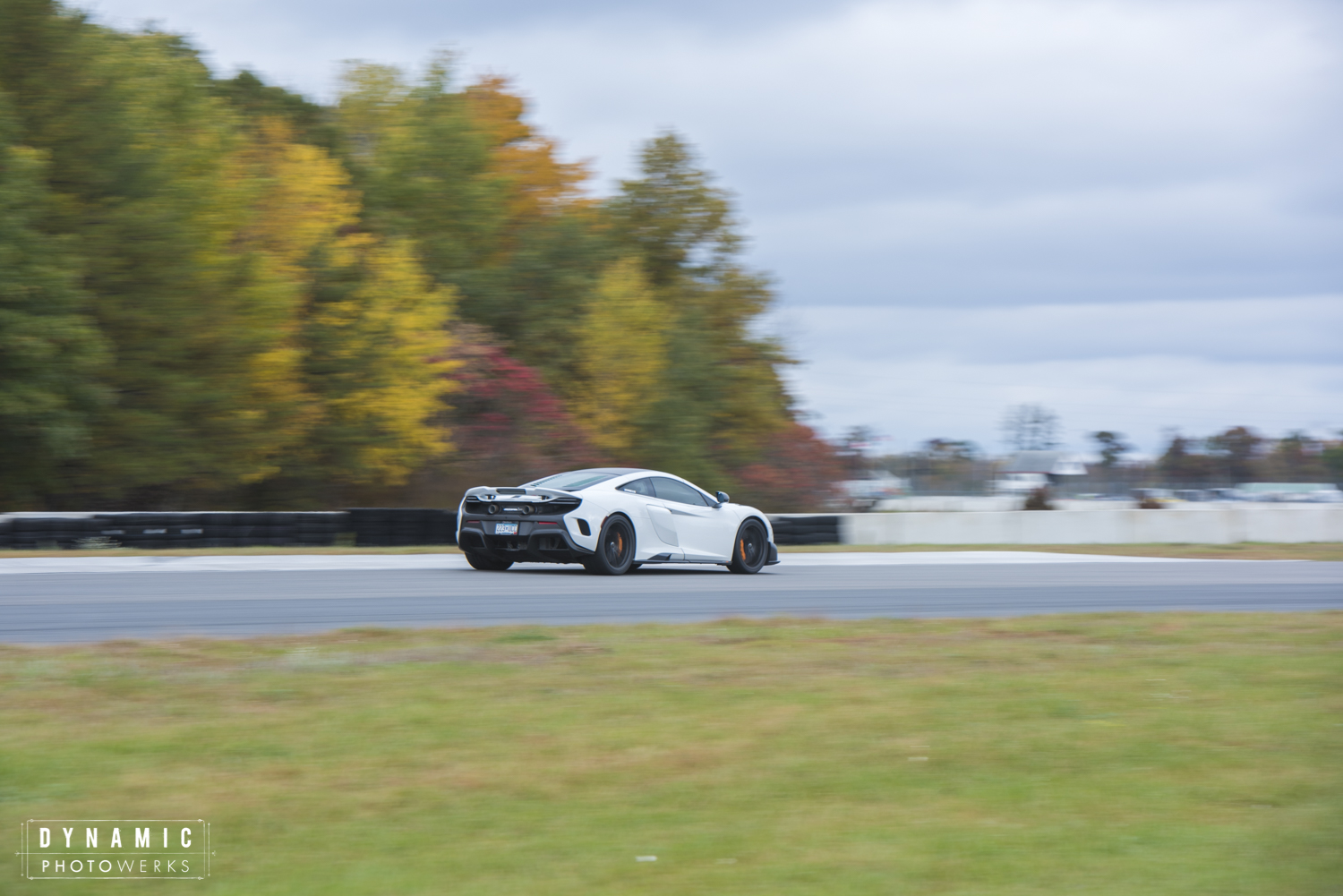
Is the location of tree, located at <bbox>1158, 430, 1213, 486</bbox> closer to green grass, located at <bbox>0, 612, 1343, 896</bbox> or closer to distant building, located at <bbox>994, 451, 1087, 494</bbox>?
distant building, located at <bbox>994, 451, 1087, 494</bbox>

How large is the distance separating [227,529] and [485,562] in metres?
6.00

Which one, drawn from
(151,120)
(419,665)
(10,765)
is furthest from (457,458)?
(10,765)

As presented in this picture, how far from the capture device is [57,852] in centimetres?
392

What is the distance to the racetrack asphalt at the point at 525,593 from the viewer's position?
962 cm

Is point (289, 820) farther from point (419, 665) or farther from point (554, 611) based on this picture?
point (554, 611)

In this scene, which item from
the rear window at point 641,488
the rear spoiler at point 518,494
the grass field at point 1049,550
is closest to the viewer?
the rear spoiler at point 518,494

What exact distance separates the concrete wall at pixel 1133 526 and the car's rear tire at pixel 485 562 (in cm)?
1633

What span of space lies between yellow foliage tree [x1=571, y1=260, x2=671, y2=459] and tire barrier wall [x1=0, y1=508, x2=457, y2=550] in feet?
59.9

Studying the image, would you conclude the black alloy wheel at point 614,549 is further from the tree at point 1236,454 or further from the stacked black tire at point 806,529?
the tree at point 1236,454

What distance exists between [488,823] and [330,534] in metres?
16.6

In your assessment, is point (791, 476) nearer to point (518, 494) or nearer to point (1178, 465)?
point (1178, 465)

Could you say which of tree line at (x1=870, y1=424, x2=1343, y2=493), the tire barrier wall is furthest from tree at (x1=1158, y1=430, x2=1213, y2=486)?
the tire barrier wall

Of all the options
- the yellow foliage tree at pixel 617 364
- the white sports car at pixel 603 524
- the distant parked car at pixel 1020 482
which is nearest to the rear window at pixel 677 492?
the white sports car at pixel 603 524

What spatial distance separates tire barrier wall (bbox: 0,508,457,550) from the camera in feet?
60.3
